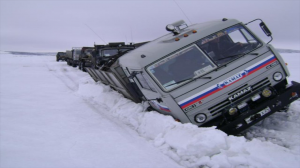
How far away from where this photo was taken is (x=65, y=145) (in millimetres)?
4176

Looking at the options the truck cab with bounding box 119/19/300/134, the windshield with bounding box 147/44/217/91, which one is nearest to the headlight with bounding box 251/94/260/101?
the truck cab with bounding box 119/19/300/134

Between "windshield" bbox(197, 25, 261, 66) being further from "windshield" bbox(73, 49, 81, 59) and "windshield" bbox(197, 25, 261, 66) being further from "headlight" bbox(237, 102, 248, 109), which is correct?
"windshield" bbox(73, 49, 81, 59)

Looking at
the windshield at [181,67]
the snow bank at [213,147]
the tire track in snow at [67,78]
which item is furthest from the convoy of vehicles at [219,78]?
the tire track in snow at [67,78]

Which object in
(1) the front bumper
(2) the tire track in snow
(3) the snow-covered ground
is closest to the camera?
(3) the snow-covered ground

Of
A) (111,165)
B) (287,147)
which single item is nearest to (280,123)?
(287,147)

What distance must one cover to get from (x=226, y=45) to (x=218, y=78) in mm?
983

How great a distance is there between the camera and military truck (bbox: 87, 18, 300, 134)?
4273 millimetres

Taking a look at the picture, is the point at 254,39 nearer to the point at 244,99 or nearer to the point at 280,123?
the point at 244,99

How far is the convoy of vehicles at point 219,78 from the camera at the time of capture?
4.27 m

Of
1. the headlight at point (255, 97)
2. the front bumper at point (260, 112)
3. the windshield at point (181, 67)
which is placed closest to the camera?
the front bumper at point (260, 112)

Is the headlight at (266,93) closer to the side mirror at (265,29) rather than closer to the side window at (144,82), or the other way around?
the side mirror at (265,29)

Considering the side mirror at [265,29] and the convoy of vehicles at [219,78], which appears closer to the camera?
the convoy of vehicles at [219,78]

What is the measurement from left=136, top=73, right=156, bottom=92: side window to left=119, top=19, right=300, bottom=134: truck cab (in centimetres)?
5

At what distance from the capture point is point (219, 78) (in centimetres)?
441
